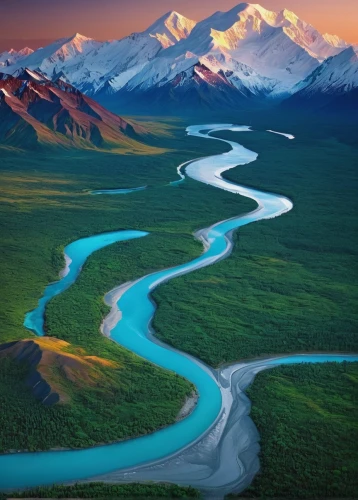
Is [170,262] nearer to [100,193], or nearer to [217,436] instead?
[217,436]

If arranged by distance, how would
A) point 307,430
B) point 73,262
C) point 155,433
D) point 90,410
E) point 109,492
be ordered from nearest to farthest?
point 109,492, point 307,430, point 155,433, point 90,410, point 73,262

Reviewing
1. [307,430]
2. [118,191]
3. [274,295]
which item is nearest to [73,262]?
[274,295]

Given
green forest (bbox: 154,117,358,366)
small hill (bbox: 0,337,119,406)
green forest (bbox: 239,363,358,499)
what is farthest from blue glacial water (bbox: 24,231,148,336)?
green forest (bbox: 239,363,358,499)

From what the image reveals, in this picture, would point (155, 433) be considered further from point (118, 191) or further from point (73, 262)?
point (118, 191)

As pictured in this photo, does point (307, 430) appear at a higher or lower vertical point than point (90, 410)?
higher

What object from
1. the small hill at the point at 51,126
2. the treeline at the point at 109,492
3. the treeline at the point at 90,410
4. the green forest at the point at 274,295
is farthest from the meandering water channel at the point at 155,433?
the small hill at the point at 51,126

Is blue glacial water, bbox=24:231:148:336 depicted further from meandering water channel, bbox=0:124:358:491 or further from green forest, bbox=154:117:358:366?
green forest, bbox=154:117:358:366
